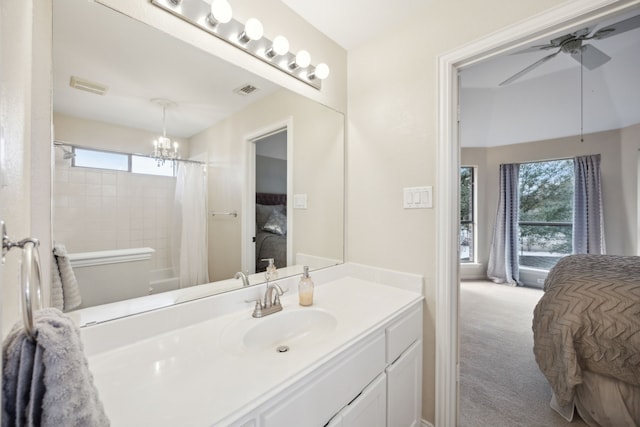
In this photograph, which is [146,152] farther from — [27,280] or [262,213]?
[27,280]

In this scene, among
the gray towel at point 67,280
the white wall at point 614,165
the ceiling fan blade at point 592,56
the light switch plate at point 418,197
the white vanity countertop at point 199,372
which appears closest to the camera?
the white vanity countertop at point 199,372

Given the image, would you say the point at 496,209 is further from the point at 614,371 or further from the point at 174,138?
the point at 174,138

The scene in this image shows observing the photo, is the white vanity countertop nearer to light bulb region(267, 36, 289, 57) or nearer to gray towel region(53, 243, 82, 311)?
gray towel region(53, 243, 82, 311)

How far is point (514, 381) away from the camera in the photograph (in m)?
1.91

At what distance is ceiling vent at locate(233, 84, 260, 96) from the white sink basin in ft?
3.54

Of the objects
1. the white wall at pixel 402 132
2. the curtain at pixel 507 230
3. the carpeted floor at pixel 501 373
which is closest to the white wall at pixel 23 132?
the white wall at pixel 402 132

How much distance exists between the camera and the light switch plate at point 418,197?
142 centimetres

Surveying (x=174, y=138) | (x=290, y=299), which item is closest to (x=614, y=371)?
(x=290, y=299)

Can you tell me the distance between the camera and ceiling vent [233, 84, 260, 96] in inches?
50.9

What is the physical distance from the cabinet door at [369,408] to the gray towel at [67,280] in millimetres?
987

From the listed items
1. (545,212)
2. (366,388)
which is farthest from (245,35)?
(545,212)

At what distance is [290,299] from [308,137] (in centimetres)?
99

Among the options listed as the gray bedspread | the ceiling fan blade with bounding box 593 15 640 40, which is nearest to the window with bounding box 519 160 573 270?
the ceiling fan blade with bounding box 593 15 640 40

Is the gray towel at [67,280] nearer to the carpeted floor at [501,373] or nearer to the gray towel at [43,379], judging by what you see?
the gray towel at [43,379]
